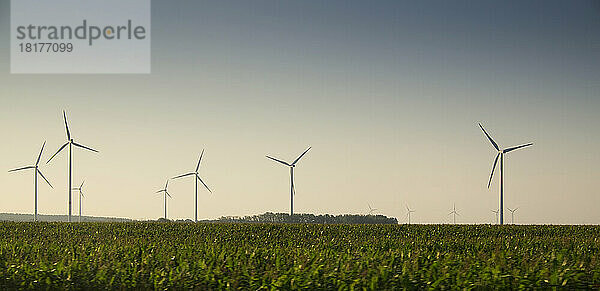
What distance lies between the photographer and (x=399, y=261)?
23.1 m

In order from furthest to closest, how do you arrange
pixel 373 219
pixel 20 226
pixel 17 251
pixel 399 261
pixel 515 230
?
pixel 373 219
pixel 20 226
pixel 515 230
pixel 17 251
pixel 399 261

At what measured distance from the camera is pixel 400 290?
1850 centimetres

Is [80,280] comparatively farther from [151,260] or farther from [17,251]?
[17,251]

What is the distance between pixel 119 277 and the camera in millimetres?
20484

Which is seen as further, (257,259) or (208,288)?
(257,259)

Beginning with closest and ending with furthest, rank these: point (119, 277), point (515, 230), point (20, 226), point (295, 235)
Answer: point (119, 277) < point (295, 235) < point (515, 230) < point (20, 226)

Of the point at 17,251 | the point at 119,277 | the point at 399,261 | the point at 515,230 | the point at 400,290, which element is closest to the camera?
the point at 400,290

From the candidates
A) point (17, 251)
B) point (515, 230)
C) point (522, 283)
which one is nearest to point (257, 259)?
point (522, 283)

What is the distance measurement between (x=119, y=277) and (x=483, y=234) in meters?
36.9

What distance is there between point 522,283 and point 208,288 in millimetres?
8422

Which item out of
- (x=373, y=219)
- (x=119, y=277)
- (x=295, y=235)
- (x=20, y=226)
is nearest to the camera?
(x=119, y=277)

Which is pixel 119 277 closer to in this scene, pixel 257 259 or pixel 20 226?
pixel 257 259

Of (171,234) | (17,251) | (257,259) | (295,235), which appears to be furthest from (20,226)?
(257,259)

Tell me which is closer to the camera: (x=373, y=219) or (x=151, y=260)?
(x=151, y=260)
